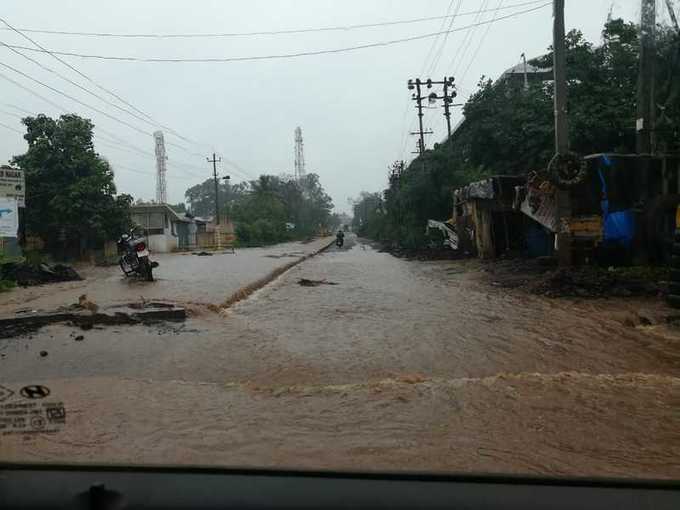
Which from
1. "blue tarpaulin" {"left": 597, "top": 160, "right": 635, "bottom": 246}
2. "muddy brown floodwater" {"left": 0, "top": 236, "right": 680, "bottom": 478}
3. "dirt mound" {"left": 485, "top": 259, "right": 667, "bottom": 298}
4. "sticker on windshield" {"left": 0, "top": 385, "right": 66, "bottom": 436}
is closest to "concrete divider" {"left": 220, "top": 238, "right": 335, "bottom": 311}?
"muddy brown floodwater" {"left": 0, "top": 236, "right": 680, "bottom": 478}

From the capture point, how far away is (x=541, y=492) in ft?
6.23

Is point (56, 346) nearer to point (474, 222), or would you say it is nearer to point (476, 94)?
point (474, 222)

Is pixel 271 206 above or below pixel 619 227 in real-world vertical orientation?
above

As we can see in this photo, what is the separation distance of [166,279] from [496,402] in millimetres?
13076

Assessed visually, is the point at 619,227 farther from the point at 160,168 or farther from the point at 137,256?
the point at 160,168

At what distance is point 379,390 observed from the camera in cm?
548

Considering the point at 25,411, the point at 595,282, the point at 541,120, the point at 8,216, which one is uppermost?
the point at 541,120

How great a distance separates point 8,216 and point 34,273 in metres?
1.81

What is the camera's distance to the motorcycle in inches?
619

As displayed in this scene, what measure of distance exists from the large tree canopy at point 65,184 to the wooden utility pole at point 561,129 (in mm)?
22397

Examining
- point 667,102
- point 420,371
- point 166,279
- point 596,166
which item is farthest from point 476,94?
point 420,371

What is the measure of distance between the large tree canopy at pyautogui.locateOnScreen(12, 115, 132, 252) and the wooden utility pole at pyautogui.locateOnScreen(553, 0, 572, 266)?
73.5 feet

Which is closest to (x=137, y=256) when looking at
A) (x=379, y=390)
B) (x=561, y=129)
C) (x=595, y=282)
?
(x=561, y=129)

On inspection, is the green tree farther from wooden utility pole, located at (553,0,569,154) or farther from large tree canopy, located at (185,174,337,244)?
large tree canopy, located at (185,174,337,244)
